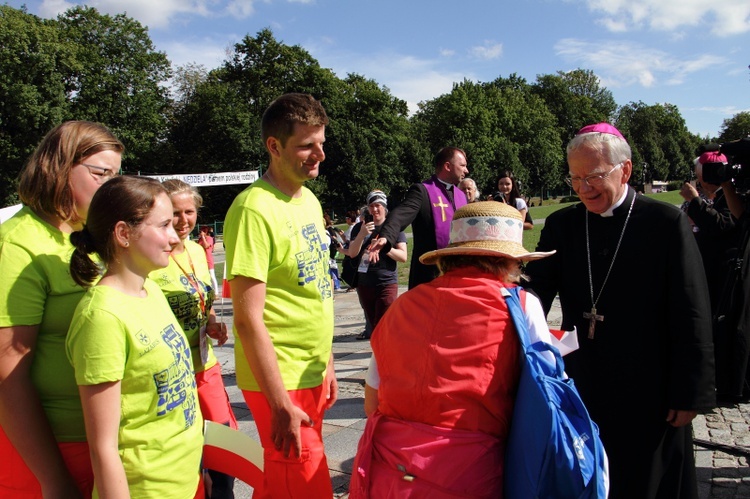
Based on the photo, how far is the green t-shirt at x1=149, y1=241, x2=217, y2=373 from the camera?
3145 millimetres

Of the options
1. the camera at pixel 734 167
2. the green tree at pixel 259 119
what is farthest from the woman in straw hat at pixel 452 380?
the green tree at pixel 259 119

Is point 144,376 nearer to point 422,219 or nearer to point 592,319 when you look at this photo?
point 592,319

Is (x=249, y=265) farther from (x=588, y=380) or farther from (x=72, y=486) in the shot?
(x=588, y=380)

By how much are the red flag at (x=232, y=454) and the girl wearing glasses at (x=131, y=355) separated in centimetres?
29

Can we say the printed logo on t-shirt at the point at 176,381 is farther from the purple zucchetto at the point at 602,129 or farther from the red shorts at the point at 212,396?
the purple zucchetto at the point at 602,129

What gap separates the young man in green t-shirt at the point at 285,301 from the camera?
94.8 inches

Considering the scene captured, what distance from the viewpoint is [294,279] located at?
2.64m

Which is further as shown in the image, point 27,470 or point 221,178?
point 221,178

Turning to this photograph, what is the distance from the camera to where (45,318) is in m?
2.03

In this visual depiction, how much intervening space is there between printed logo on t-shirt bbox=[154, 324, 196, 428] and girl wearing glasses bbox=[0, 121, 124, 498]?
289mm

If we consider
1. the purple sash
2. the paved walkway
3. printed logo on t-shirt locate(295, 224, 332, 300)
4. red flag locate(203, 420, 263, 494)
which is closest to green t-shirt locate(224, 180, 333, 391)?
printed logo on t-shirt locate(295, 224, 332, 300)

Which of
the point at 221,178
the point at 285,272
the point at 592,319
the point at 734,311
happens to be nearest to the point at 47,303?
the point at 285,272

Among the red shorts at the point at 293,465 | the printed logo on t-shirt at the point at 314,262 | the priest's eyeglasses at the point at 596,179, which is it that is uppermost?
the priest's eyeglasses at the point at 596,179

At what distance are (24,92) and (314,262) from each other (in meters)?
44.2
